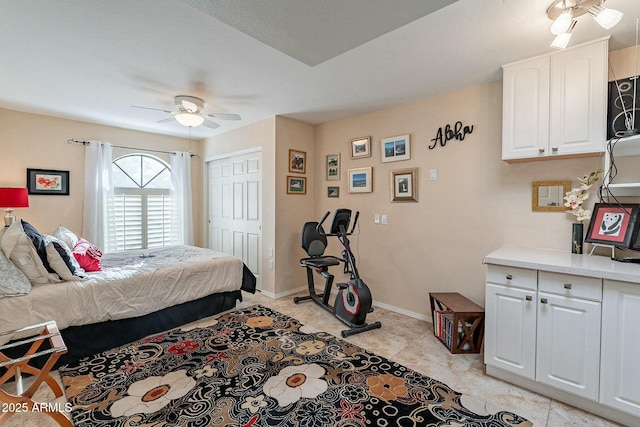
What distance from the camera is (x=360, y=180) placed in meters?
3.82

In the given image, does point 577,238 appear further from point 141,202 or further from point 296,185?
point 141,202

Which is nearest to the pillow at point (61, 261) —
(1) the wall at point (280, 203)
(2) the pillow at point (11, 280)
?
(2) the pillow at point (11, 280)

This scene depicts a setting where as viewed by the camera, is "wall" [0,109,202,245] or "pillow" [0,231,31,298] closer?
"pillow" [0,231,31,298]

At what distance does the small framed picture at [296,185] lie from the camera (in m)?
4.08

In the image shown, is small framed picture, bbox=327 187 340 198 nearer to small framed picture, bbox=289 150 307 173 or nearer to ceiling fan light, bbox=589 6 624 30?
small framed picture, bbox=289 150 307 173

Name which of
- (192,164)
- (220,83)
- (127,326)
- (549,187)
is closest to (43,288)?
(127,326)

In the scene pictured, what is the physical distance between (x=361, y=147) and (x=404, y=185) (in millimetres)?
834

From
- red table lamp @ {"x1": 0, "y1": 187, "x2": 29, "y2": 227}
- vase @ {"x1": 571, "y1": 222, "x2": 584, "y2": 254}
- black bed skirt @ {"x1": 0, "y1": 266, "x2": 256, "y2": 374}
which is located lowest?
black bed skirt @ {"x1": 0, "y1": 266, "x2": 256, "y2": 374}

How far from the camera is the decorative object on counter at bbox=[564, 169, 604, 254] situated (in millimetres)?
2238

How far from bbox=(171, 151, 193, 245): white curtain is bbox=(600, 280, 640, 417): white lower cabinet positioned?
5283 millimetres

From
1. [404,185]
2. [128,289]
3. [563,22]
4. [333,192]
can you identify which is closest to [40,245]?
[128,289]

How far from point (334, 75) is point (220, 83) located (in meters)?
1.17

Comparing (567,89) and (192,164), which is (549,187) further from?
(192,164)

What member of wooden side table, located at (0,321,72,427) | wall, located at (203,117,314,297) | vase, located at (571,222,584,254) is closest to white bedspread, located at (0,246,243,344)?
wooden side table, located at (0,321,72,427)
